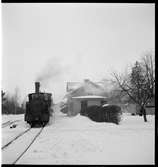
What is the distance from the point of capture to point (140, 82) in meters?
18.9

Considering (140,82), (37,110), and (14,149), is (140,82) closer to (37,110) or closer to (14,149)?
(37,110)

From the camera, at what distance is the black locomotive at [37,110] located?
680 inches

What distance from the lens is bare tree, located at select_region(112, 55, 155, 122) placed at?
1814 centimetres

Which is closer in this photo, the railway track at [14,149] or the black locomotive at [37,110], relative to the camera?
the railway track at [14,149]

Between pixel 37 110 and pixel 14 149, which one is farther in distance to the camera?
pixel 37 110

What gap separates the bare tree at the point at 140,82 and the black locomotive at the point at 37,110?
22.5 feet

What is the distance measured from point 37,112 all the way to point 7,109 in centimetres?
2629

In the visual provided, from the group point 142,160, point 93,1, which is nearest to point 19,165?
point 142,160

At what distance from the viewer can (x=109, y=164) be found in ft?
18.1

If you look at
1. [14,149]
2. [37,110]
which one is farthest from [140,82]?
[14,149]

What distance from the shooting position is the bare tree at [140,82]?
18141 millimetres

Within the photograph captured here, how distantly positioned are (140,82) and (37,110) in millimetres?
8990

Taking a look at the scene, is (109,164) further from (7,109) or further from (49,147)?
(7,109)

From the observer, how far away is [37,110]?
58.5 ft
